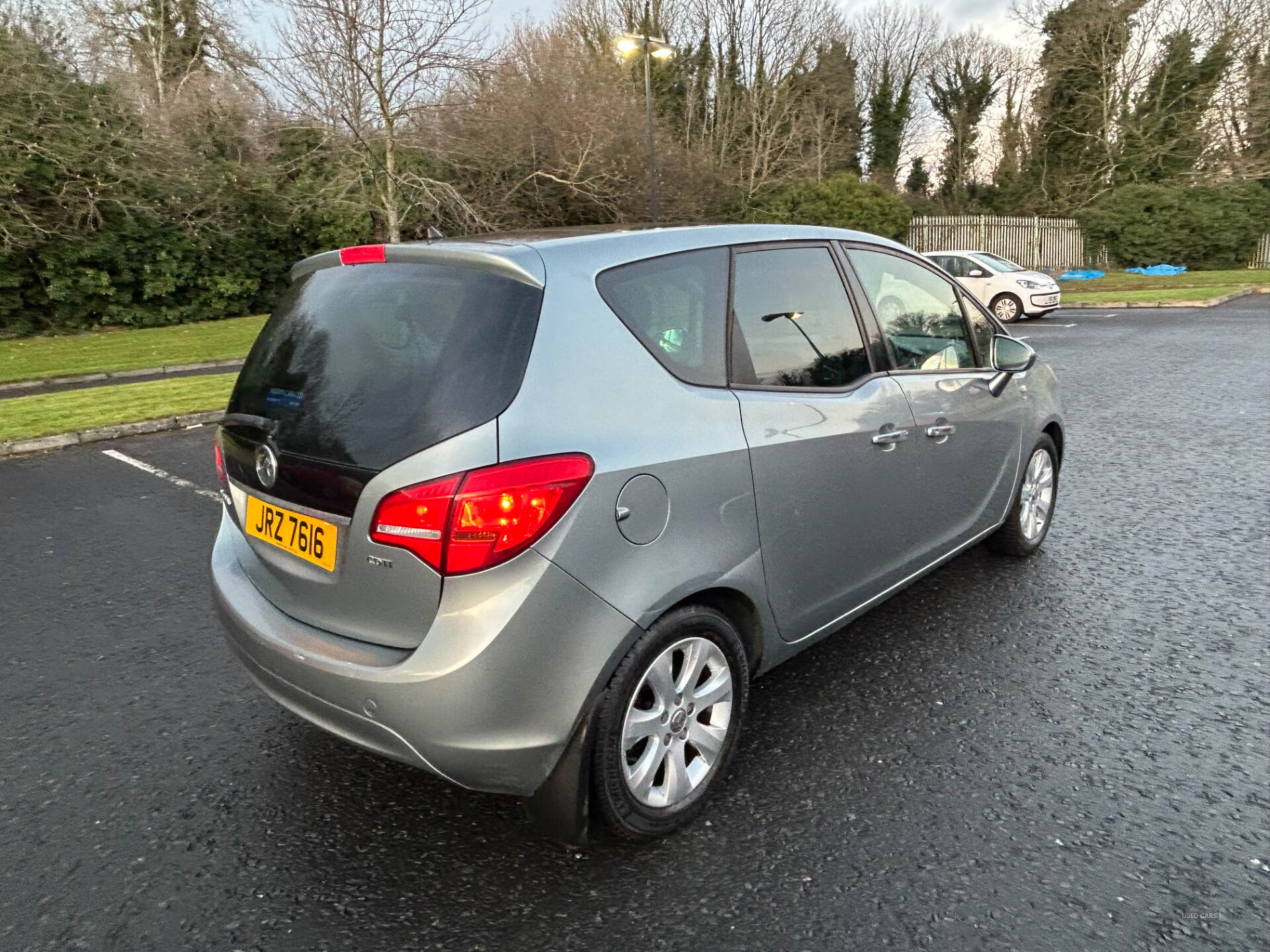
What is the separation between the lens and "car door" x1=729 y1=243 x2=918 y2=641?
283 cm

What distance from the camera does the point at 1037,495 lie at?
474 centimetres

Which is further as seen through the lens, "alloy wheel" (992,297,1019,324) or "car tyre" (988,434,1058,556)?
"alloy wheel" (992,297,1019,324)

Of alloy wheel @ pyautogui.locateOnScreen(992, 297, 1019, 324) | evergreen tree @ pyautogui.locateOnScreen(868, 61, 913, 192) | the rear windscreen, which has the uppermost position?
evergreen tree @ pyautogui.locateOnScreen(868, 61, 913, 192)

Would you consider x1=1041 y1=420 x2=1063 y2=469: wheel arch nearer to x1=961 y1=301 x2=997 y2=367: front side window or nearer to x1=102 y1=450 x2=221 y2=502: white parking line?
x1=961 y1=301 x2=997 y2=367: front side window

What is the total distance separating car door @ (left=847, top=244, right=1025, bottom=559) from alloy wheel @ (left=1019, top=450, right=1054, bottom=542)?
306 millimetres

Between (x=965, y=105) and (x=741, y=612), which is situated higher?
(x=965, y=105)

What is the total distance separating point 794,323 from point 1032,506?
2.33 meters

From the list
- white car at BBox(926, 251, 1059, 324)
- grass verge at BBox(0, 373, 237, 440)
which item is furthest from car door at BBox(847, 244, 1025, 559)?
white car at BBox(926, 251, 1059, 324)

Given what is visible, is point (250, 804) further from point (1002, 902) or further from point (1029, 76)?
point (1029, 76)

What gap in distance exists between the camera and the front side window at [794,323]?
9.48ft

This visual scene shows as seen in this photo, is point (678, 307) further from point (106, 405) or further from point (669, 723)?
point (106, 405)

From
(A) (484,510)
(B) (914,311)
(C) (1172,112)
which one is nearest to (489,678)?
(A) (484,510)

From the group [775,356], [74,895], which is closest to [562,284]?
[775,356]

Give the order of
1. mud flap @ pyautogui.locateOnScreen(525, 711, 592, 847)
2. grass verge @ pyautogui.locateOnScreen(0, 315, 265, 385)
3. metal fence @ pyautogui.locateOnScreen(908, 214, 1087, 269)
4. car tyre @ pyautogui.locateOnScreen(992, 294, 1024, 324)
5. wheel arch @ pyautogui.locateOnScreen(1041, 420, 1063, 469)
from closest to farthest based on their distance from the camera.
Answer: mud flap @ pyautogui.locateOnScreen(525, 711, 592, 847) → wheel arch @ pyautogui.locateOnScreen(1041, 420, 1063, 469) → grass verge @ pyautogui.locateOnScreen(0, 315, 265, 385) → car tyre @ pyautogui.locateOnScreen(992, 294, 1024, 324) → metal fence @ pyautogui.locateOnScreen(908, 214, 1087, 269)
